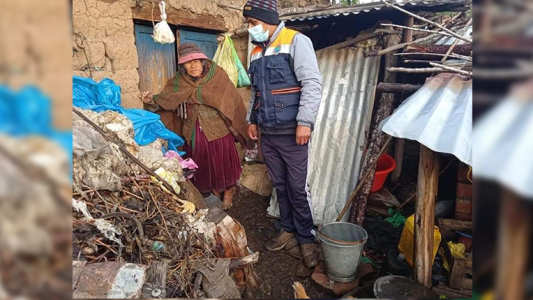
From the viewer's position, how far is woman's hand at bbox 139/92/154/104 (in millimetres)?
3523

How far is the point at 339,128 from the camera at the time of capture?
4090mm

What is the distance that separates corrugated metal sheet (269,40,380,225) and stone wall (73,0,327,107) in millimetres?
2045

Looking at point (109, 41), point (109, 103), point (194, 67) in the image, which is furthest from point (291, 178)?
point (109, 41)

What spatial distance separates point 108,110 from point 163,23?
102cm

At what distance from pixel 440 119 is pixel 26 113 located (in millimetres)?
→ 2122

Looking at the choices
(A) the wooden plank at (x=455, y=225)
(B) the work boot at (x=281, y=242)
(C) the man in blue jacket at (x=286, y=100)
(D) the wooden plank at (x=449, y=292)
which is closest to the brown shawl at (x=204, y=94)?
(C) the man in blue jacket at (x=286, y=100)

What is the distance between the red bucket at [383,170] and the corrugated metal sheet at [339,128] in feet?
0.75

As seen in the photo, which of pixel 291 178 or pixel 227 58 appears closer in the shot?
pixel 291 178

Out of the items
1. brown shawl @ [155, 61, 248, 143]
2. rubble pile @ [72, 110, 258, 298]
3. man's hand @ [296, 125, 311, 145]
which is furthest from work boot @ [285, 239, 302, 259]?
brown shawl @ [155, 61, 248, 143]

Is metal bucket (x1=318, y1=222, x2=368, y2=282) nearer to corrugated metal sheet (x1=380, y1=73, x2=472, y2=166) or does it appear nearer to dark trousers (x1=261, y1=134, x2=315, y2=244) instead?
dark trousers (x1=261, y1=134, x2=315, y2=244)

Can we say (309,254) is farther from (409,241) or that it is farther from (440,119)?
(440,119)

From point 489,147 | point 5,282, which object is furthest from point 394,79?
point 5,282

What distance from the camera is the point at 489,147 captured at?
50cm

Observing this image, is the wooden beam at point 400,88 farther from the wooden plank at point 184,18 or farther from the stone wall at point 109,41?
the stone wall at point 109,41
